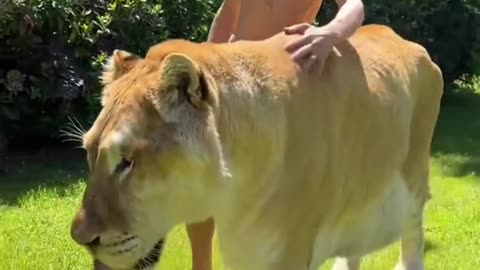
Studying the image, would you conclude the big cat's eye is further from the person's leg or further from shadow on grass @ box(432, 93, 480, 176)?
shadow on grass @ box(432, 93, 480, 176)

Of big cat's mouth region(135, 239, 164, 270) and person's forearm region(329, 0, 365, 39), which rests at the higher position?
person's forearm region(329, 0, 365, 39)

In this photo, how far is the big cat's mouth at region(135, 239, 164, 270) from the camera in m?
4.00

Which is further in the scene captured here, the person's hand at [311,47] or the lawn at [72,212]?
the lawn at [72,212]

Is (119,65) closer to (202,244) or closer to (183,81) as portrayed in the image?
(183,81)

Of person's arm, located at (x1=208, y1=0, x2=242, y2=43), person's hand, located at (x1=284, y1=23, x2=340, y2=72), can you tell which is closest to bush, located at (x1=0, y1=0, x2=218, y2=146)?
person's arm, located at (x1=208, y1=0, x2=242, y2=43)

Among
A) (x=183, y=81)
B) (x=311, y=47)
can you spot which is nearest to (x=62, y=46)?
(x=311, y=47)

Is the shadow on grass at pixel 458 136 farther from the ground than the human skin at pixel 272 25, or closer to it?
closer to it

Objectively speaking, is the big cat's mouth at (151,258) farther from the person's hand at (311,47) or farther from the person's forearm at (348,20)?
the person's forearm at (348,20)

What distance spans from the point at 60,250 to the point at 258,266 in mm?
2742

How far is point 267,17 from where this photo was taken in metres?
5.10

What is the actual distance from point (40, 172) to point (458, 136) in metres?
4.30

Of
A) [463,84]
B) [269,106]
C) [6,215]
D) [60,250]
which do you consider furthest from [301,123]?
[463,84]

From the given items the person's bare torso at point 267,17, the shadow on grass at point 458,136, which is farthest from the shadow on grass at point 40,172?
the person's bare torso at point 267,17

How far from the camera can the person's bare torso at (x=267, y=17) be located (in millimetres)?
5098
